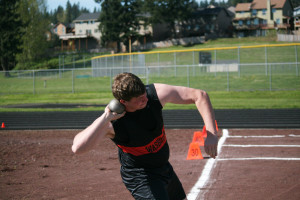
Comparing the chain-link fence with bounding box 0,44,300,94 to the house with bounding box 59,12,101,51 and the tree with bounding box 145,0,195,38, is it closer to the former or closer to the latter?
the tree with bounding box 145,0,195,38

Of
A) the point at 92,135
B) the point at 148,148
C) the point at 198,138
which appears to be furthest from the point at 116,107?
the point at 198,138

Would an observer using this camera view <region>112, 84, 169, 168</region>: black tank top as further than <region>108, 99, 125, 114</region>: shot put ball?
Yes

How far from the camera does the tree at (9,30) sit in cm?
5581

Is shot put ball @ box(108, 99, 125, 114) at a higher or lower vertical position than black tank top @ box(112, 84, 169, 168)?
higher

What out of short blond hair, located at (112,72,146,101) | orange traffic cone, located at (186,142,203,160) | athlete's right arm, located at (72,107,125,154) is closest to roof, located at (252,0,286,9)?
orange traffic cone, located at (186,142,203,160)

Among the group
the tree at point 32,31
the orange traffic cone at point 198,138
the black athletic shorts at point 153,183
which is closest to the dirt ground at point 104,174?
the orange traffic cone at point 198,138

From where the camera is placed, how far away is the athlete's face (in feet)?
10.3

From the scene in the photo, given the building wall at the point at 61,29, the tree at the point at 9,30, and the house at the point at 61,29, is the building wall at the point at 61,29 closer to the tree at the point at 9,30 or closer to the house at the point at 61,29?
the house at the point at 61,29

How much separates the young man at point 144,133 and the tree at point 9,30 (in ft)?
186

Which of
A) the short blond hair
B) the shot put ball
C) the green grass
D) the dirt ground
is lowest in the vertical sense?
the dirt ground

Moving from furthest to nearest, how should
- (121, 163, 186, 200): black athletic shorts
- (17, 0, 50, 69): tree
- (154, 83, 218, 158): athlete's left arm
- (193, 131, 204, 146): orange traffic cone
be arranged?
1. (17, 0, 50, 69): tree
2. (193, 131, 204, 146): orange traffic cone
3. (121, 163, 186, 200): black athletic shorts
4. (154, 83, 218, 158): athlete's left arm

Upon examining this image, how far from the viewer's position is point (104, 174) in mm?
7441

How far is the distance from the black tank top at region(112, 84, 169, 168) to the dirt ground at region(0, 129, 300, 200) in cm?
241

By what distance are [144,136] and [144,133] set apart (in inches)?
1.3
